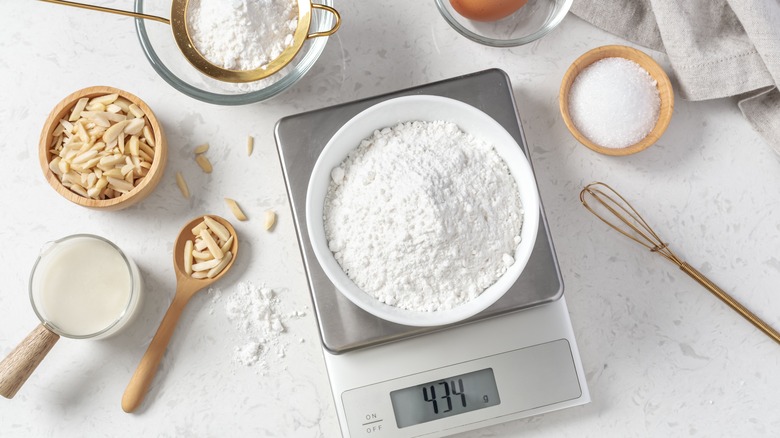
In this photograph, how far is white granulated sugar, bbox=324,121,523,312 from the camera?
843 millimetres

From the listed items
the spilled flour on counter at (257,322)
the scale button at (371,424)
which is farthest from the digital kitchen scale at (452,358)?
the spilled flour on counter at (257,322)

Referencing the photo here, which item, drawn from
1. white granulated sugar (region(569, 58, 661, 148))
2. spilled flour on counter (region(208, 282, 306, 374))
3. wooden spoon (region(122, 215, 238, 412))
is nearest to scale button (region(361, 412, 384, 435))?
spilled flour on counter (region(208, 282, 306, 374))

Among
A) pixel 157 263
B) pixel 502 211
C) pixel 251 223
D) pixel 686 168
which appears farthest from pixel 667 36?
pixel 157 263

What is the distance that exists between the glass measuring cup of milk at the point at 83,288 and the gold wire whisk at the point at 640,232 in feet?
2.54

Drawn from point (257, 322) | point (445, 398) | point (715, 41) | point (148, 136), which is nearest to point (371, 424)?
point (445, 398)

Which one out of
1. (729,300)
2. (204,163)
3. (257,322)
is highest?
(204,163)

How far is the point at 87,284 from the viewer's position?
1015mm

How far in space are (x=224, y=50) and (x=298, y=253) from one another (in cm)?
35

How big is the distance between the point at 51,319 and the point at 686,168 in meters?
1.08

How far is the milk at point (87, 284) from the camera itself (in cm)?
100

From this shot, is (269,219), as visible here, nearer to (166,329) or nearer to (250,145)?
(250,145)

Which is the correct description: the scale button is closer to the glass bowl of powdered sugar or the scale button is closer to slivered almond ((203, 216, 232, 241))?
slivered almond ((203, 216, 232, 241))

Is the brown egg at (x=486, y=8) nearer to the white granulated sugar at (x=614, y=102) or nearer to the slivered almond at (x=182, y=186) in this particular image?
the white granulated sugar at (x=614, y=102)

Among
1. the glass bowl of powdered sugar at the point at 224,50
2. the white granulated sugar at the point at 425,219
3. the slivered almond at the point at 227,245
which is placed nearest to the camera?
the white granulated sugar at the point at 425,219
